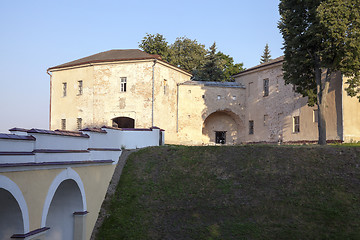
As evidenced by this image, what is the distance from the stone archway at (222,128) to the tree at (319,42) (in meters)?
12.3

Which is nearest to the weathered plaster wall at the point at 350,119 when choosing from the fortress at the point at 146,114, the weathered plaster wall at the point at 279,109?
the fortress at the point at 146,114

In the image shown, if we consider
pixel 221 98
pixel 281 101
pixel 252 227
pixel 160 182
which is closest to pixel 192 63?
pixel 221 98

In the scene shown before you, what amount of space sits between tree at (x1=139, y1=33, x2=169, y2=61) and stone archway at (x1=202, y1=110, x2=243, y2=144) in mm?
12582

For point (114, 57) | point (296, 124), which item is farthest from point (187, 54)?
point (296, 124)

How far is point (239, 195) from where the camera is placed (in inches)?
564

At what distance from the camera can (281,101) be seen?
1176 inches

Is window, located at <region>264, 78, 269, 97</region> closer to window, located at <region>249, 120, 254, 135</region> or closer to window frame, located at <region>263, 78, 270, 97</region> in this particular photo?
window frame, located at <region>263, 78, 270, 97</region>

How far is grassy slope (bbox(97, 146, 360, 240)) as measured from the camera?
12.6 m

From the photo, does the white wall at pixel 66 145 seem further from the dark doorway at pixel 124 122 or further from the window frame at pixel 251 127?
the window frame at pixel 251 127

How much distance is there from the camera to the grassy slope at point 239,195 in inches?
494

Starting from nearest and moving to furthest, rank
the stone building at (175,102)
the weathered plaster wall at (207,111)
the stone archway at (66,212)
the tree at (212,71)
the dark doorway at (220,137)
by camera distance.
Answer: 1. the stone archway at (66,212)
2. the stone building at (175,102)
3. the weathered plaster wall at (207,111)
4. the dark doorway at (220,137)
5. the tree at (212,71)

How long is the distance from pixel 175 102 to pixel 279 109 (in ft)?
29.1

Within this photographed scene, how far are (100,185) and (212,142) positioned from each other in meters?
20.7

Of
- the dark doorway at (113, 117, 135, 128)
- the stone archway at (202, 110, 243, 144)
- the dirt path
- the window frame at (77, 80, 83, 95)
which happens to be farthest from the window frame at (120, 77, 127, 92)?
the dirt path
